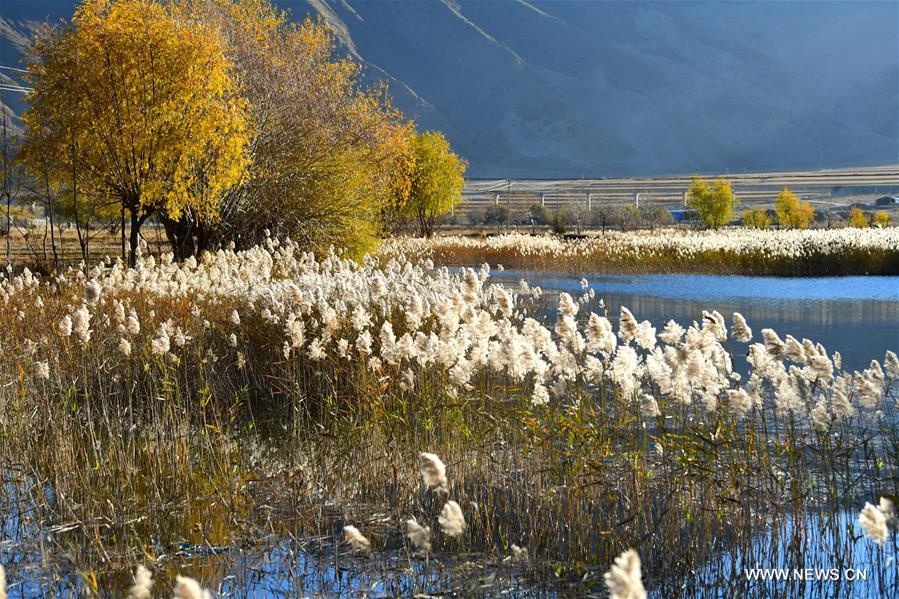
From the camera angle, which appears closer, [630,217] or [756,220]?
[756,220]

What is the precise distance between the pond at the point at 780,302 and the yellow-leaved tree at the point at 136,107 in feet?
29.4

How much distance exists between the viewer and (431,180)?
2131 inches

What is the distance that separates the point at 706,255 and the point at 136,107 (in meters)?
17.9

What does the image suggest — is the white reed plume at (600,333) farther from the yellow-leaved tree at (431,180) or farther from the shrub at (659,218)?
the shrub at (659,218)

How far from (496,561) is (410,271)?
7.22 metres

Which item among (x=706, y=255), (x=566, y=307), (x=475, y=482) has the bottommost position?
(x=475, y=482)

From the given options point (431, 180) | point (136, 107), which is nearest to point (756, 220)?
point (431, 180)

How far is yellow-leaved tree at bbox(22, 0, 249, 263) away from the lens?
69.0 ft

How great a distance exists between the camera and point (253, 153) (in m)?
25.0

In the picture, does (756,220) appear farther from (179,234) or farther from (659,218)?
(179,234)

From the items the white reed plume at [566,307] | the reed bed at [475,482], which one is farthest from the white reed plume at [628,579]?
the white reed plume at [566,307]

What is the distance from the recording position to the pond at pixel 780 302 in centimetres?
1631

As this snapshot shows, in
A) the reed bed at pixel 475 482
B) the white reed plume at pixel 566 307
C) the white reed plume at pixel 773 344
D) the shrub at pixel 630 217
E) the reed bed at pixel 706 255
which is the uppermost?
the shrub at pixel 630 217

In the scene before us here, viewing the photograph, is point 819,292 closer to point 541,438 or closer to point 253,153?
point 253,153
